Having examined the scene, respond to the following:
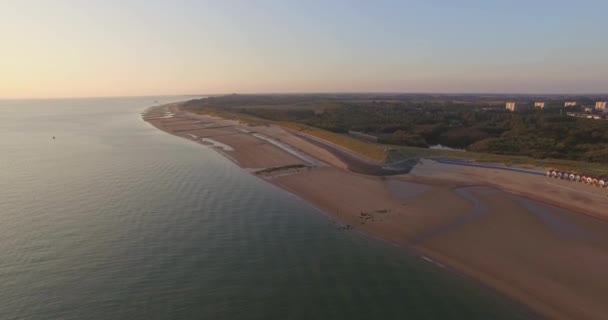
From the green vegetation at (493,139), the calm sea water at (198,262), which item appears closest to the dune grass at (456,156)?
the green vegetation at (493,139)

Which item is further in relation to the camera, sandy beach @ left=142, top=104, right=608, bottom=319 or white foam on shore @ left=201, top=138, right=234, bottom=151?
white foam on shore @ left=201, top=138, right=234, bottom=151

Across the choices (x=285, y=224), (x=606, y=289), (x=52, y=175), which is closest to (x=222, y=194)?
(x=285, y=224)

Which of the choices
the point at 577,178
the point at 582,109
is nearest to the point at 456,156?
the point at 577,178

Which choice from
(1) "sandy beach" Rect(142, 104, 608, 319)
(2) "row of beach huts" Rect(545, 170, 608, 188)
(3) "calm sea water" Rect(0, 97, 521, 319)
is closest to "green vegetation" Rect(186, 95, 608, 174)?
(2) "row of beach huts" Rect(545, 170, 608, 188)

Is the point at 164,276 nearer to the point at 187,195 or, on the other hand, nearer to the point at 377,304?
the point at 377,304

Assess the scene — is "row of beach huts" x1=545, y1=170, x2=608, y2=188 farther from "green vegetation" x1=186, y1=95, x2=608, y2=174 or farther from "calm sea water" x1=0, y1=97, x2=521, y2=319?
"calm sea water" x1=0, y1=97, x2=521, y2=319

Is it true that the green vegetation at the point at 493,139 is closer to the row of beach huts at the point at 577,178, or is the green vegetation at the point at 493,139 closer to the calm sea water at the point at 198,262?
the row of beach huts at the point at 577,178

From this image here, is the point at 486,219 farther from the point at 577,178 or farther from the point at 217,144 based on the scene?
the point at 217,144
